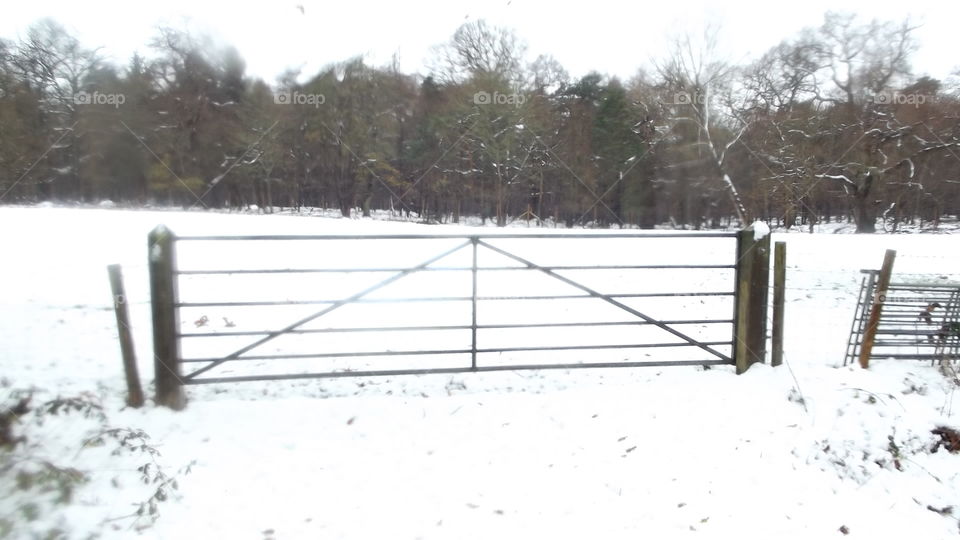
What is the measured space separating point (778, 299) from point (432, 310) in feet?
16.6

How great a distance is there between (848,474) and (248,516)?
394 cm

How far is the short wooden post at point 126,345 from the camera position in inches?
→ 160

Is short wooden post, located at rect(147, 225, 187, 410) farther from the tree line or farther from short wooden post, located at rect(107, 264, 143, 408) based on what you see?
the tree line

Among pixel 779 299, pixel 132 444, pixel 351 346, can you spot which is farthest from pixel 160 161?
pixel 779 299

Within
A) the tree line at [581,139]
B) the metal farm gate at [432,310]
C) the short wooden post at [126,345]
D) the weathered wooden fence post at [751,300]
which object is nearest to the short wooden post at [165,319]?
the metal farm gate at [432,310]

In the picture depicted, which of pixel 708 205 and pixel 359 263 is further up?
pixel 708 205

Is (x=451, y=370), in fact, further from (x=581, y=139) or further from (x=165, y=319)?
(x=581, y=139)

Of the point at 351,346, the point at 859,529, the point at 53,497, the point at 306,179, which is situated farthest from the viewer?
the point at 306,179

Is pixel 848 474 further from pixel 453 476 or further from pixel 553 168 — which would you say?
pixel 553 168

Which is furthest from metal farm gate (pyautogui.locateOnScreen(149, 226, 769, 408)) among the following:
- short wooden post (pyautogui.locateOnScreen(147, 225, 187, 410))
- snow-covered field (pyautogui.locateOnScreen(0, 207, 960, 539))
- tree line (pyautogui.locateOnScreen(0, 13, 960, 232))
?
tree line (pyautogui.locateOnScreen(0, 13, 960, 232))

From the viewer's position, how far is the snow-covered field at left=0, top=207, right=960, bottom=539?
9.87 ft

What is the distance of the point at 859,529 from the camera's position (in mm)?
3033

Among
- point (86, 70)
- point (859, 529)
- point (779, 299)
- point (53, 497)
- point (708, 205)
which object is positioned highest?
point (86, 70)

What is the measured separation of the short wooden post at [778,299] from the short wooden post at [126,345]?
18.1 feet
